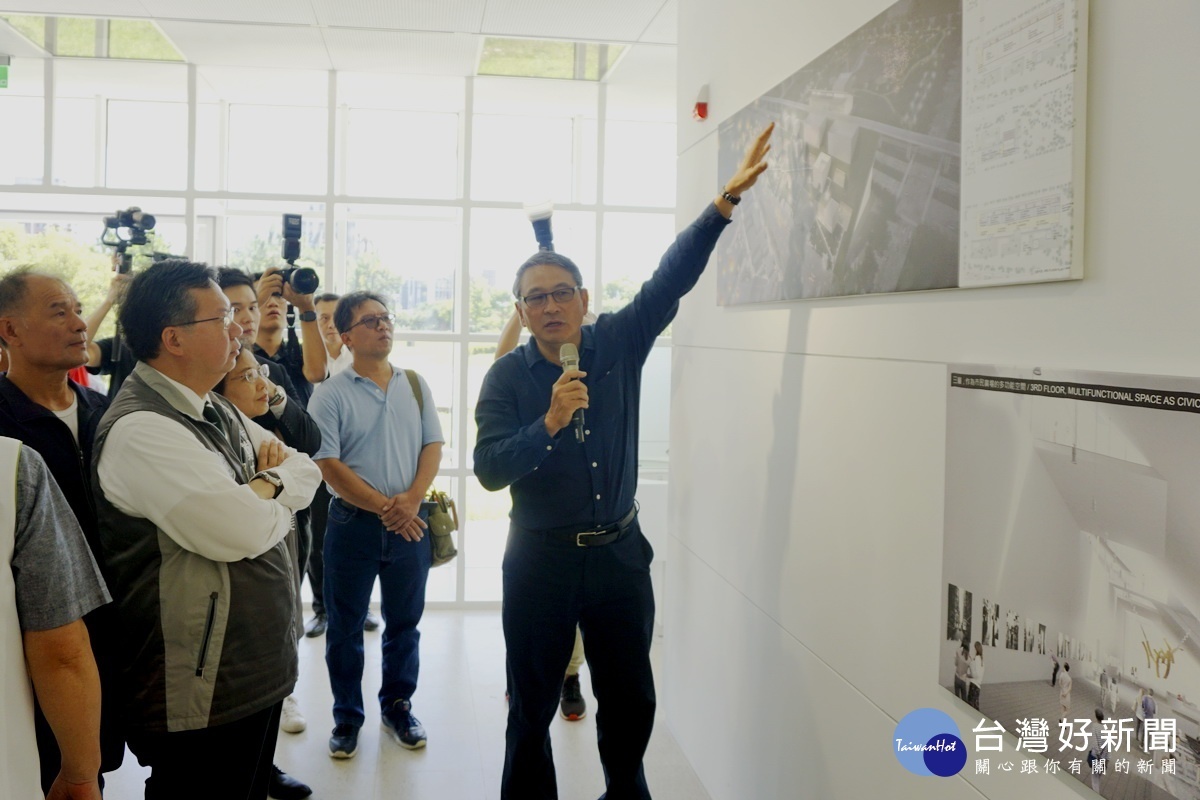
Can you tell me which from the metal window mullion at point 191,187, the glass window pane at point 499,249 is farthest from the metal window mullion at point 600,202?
the metal window mullion at point 191,187

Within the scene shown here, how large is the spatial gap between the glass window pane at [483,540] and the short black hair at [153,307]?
3742mm

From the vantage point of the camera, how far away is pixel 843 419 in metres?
2.19

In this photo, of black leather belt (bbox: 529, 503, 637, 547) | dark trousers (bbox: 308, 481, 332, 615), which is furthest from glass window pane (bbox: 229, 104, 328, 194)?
black leather belt (bbox: 529, 503, 637, 547)

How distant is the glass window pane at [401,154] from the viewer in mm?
5715

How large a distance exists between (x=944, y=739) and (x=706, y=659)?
1589 millimetres

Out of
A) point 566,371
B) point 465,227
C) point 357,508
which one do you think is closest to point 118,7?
point 465,227

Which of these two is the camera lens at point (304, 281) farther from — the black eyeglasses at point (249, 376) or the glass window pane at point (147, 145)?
the glass window pane at point (147, 145)

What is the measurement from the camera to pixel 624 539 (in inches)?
106

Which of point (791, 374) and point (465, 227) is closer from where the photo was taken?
point (791, 374)

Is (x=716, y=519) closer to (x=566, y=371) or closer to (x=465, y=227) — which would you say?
(x=566, y=371)

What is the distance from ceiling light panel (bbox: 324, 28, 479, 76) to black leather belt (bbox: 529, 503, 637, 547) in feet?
10.1

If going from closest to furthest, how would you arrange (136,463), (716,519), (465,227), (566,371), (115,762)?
(136,463), (115,762), (566,371), (716,519), (465,227)

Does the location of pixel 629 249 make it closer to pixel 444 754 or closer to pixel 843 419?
pixel 444 754

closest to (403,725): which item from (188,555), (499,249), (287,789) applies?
(287,789)
